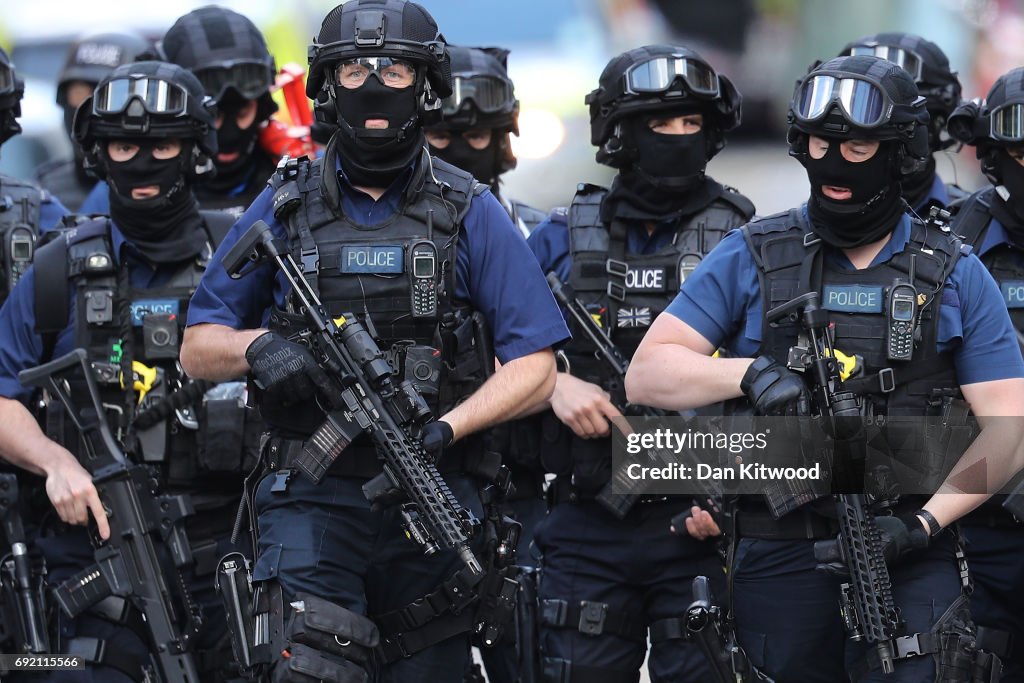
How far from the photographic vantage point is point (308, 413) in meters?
6.93

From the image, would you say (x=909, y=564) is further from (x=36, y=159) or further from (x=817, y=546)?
(x=36, y=159)

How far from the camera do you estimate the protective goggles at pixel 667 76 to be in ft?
27.3

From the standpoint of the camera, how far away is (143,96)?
27.3 ft

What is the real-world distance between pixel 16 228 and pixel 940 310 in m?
3.75

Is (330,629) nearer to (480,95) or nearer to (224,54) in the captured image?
(480,95)

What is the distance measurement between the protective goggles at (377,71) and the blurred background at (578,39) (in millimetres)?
12123

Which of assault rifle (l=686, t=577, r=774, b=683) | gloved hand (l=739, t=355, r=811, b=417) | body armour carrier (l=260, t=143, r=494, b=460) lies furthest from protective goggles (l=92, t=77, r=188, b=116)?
assault rifle (l=686, t=577, r=774, b=683)

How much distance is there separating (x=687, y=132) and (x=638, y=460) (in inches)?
52.0

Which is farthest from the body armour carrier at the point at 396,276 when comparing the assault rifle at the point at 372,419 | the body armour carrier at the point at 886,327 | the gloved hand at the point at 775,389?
the body armour carrier at the point at 886,327

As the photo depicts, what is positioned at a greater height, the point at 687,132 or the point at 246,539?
the point at 687,132

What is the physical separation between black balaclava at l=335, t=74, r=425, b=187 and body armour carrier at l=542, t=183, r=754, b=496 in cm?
131

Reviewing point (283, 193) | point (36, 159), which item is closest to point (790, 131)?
point (283, 193)

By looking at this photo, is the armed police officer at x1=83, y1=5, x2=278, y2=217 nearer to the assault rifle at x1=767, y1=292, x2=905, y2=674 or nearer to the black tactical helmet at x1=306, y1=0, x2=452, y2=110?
the black tactical helmet at x1=306, y1=0, x2=452, y2=110

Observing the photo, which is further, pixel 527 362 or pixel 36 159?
pixel 36 159
